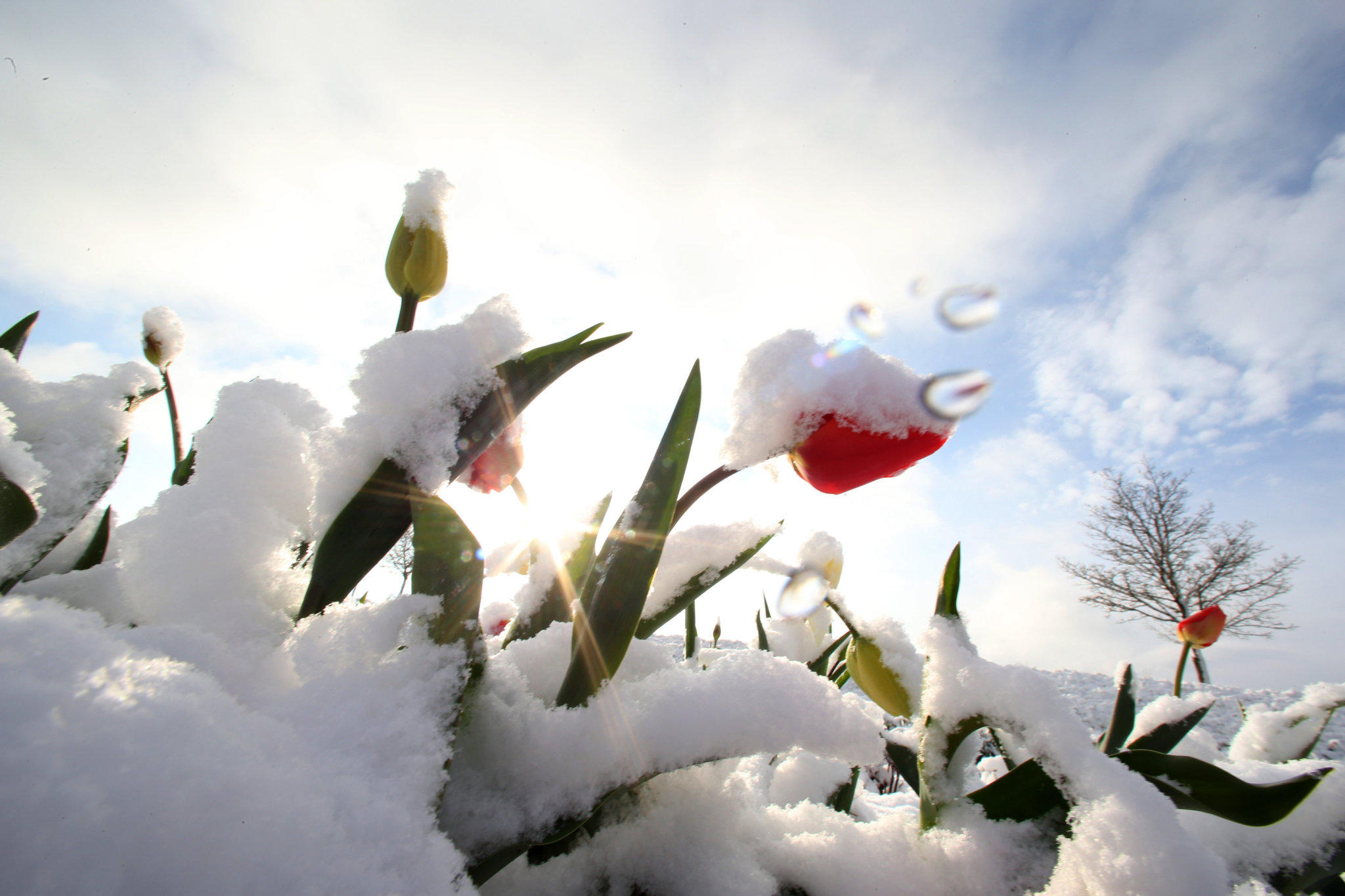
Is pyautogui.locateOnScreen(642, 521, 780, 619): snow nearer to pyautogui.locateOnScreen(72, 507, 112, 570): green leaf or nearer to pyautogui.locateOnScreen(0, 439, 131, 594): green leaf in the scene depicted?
pyautogui.locateOnScreen(0, 439, 131, 594): green leaf

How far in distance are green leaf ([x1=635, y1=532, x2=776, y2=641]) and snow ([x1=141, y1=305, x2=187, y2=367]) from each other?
3.23 ft

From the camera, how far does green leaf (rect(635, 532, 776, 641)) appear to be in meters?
0.57

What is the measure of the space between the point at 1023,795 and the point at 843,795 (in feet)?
1.84

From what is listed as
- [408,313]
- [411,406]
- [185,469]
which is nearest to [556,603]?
[411,406]

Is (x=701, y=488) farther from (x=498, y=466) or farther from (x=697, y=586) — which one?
(x=498, y=466)

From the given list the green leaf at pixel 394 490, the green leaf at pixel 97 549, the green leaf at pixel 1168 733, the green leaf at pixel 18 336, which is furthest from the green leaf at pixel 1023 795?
the green leaf at pixel 18 336

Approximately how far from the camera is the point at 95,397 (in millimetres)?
680

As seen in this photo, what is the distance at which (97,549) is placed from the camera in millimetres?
780

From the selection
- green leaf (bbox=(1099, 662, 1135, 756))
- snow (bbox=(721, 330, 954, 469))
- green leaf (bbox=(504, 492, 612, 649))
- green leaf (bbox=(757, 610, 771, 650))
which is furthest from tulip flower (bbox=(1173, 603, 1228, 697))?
green leaf (bbox=(504, 492, 612, 649))

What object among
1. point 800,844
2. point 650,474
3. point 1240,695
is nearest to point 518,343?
point 650,474

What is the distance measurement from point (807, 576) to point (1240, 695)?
914cm

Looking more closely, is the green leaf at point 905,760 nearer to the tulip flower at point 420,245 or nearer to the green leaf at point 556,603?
the green leaf at point 556,603

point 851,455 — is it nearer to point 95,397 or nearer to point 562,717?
→ point 562,717

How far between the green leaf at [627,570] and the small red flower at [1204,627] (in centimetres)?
197
